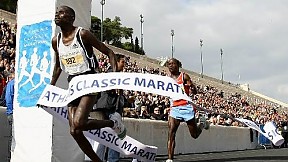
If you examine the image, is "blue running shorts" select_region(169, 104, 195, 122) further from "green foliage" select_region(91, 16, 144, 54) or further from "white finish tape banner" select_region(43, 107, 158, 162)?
"green foliage" select_region(91, 16, 144, 54)

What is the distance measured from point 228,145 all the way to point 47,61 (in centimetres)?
1465

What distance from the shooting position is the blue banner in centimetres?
811

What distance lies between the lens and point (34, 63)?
8.22m

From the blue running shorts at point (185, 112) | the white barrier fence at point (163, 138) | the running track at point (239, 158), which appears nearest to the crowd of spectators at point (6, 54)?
the white barrier fence at point (163, 138)

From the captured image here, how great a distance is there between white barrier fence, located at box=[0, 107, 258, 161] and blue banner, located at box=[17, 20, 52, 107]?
2.14ft

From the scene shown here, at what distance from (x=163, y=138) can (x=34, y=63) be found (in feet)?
27.8

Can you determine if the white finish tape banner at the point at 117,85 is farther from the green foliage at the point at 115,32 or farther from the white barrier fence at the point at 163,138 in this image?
the green foliage at the point at 115,32

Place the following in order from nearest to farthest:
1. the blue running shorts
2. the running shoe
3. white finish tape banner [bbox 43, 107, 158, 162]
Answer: the running shoe < white finish tape banner [bbox 43, 107, 158, 162] < the blue running shorts

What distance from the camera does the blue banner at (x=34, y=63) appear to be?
26.6 ft

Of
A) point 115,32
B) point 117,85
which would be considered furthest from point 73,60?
point 115,32

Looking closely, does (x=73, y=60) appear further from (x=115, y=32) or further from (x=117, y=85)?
(x=115, y=32)

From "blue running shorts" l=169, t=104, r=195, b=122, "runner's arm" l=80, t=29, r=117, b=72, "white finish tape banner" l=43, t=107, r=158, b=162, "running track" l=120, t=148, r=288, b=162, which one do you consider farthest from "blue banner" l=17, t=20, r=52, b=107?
"running track" l=120, t=148, r=288, b=162

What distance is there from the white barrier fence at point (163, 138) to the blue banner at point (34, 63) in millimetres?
653

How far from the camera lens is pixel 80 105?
5.65 metres
